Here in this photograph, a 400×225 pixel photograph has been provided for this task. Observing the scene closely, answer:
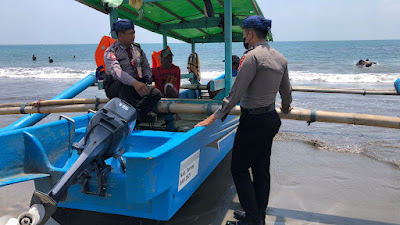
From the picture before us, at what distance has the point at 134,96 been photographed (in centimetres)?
362

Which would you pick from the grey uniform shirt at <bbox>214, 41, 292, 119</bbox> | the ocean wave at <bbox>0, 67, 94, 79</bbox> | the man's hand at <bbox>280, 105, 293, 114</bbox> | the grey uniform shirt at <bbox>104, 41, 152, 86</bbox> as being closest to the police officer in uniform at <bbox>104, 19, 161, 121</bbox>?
the grey uniform shirt at <bbox>104, 41, 152, 86</bbox>

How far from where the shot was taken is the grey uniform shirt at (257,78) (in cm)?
241

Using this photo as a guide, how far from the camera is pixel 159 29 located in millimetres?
6355

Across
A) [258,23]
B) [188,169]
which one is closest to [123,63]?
[188,169]

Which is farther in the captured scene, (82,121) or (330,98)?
(330,98)

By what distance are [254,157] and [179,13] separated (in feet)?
12.2

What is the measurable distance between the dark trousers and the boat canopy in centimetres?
103

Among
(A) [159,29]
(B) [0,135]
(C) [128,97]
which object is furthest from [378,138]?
(B) [0,135]

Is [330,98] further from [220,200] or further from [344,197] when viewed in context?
[220,200]

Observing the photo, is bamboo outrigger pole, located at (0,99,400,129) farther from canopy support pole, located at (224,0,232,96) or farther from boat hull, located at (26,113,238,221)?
canopy support pole, located at (224,0,232,96)

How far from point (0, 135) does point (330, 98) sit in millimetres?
10883

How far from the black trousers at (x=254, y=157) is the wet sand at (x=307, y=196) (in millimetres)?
606

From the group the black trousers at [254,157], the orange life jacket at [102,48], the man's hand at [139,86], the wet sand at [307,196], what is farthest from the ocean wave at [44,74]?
the black trousers at [254,157]

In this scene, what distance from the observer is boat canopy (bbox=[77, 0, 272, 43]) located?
4.39 meters
